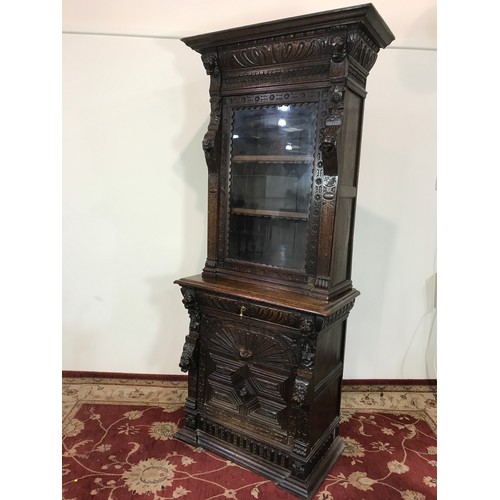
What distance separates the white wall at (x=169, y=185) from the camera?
2.15 meters

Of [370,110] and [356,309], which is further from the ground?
[370,110]

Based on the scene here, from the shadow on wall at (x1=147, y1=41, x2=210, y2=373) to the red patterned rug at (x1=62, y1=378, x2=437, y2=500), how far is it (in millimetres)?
276

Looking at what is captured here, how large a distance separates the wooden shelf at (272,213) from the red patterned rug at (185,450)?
1.26m

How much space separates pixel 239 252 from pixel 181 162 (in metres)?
0.83

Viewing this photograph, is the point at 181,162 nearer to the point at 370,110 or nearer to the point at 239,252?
the point at 239,252

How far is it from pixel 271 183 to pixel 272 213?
149mm

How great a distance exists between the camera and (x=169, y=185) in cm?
230

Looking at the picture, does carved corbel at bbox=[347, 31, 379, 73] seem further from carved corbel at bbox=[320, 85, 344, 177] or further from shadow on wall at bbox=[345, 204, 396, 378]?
shadow on wall at bbox=[345, 204, 396, 378]

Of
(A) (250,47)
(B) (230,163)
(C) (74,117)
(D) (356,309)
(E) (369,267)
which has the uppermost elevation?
(A) (250,47)

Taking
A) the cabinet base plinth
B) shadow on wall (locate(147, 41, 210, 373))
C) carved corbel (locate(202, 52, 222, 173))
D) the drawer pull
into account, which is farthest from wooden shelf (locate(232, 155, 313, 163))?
the cabinet base plinth

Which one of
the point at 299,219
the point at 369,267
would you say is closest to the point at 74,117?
the point at 299,219

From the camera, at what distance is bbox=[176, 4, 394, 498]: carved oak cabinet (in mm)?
1487

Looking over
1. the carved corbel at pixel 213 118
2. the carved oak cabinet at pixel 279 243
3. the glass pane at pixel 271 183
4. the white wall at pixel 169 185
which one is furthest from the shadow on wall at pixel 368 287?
the carved corbel at pixel 213 118
